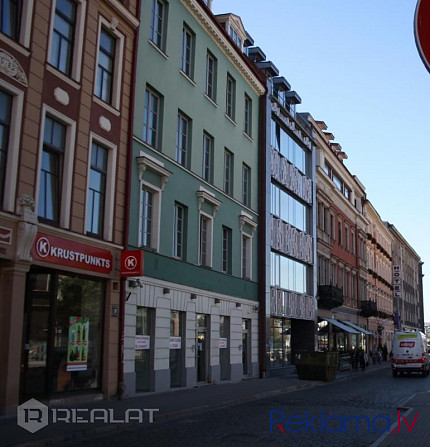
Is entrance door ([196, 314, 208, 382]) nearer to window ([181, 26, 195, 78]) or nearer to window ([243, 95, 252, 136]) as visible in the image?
window ([181, 26, 195, 78])

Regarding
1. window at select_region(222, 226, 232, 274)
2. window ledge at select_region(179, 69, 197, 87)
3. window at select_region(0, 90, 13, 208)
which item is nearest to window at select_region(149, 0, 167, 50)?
window ledge at select_region(179, 69, 197, 87)

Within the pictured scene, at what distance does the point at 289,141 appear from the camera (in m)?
35.5

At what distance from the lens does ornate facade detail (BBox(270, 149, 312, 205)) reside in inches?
1264

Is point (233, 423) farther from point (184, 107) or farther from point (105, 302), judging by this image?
point (184, 107)

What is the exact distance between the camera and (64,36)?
16.0 meters

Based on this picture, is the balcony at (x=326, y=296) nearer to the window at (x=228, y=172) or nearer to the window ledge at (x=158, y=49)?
the window at (x=228, y=172)

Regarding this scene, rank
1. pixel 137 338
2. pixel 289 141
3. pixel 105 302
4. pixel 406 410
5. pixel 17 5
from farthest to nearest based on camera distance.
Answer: pixel 289 141 < pixel 137 338 < pixel 105 302 < pixel 406 410 < pixel 17 5

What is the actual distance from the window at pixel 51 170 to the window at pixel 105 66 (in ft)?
8.36

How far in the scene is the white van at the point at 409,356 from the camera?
33.8 meters

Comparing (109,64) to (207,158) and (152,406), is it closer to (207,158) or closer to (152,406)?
(207,158)

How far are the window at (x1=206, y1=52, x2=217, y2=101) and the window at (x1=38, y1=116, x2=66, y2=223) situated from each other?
430 inches

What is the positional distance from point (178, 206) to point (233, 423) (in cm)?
1052

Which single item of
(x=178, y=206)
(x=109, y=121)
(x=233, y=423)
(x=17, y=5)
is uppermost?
(x=17, y=5)

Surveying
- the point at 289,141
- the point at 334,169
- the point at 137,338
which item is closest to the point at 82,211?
the point at 137,338
